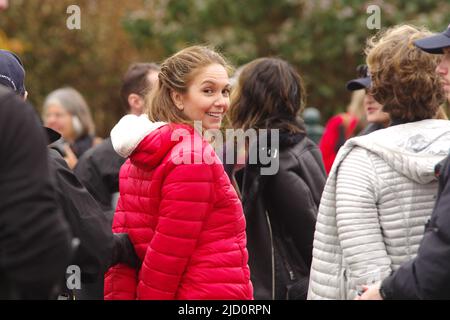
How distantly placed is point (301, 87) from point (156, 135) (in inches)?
61.9

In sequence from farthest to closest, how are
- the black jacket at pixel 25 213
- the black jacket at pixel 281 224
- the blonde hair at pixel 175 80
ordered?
1. the black jacket at pixel 281 224
2. the blonde hair at pixel 175 80
3. the black jacket at pixel 25 213

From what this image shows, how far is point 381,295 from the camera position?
11.7ft

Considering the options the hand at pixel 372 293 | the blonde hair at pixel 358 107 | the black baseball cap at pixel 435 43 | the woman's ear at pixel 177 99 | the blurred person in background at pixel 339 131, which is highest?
the black baseball cap at pixel 435 43

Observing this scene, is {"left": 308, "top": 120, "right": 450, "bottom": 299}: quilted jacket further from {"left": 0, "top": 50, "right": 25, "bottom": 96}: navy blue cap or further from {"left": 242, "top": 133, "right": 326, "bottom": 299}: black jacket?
{"left": 0, "top": 50, "right": 25, "bottom": 96}: navy blue cap

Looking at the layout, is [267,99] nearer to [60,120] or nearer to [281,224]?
[281,224]

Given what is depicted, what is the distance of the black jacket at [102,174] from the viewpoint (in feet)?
20.2

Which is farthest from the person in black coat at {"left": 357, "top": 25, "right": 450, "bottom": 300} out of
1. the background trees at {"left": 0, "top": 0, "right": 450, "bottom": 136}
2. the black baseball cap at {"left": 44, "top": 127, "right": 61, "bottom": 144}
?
the background trees at {"left": 0, "top": 0, "right": 450, "bottom": 136}

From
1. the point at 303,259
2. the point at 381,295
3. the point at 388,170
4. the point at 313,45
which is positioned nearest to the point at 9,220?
the point at 381,295

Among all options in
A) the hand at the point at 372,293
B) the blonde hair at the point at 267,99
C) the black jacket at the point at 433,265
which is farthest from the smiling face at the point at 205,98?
the black jacket at the point at 433,265

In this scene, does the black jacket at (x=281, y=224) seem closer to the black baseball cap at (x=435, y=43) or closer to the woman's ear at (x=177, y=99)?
the woman's ear at (x=177, y=99)

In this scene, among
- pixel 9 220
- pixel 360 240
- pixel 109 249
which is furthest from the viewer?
pixel 109 249

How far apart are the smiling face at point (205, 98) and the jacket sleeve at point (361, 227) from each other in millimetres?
839

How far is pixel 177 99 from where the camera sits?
458cm
